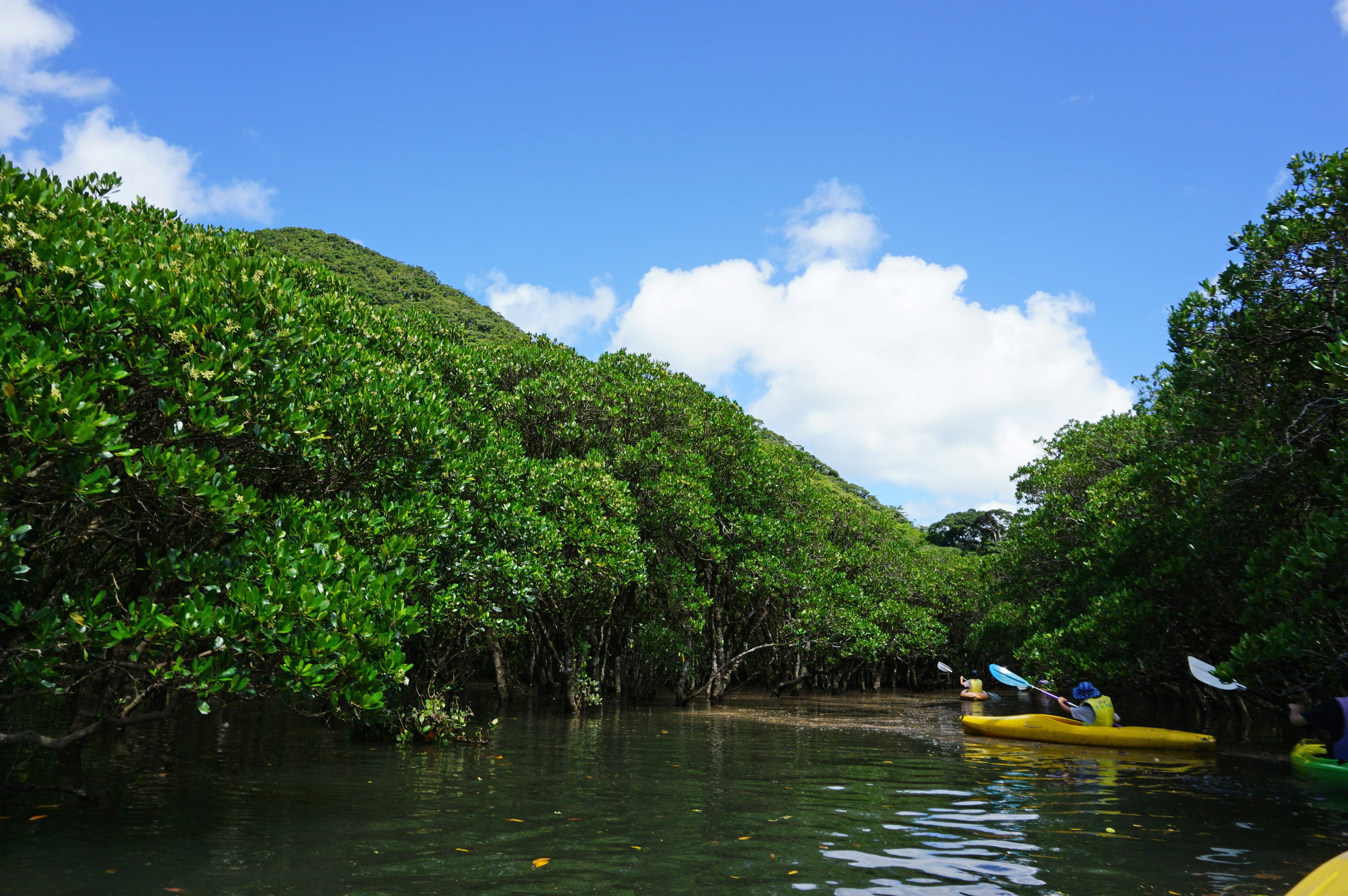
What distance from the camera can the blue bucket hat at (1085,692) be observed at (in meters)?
19.0

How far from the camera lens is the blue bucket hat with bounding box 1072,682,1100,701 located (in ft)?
62.2

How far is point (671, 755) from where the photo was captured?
48.0 ft

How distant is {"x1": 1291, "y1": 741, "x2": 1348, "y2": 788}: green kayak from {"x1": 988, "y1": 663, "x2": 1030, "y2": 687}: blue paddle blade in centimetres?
645

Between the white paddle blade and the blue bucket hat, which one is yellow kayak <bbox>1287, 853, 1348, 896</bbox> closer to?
the white paddle blade

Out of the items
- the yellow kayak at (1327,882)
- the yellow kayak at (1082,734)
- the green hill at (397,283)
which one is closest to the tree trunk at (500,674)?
the yellow kayak at (1082,734)

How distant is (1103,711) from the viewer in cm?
1841

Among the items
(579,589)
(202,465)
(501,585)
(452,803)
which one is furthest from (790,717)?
(202,465)

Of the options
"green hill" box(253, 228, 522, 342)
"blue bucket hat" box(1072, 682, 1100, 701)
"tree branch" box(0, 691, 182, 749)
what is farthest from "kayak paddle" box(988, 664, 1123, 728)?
"green hill" box(253, 228, 522, 342)

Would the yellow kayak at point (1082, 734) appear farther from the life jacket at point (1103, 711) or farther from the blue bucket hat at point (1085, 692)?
the blue bucket hat at point (1085, 692)

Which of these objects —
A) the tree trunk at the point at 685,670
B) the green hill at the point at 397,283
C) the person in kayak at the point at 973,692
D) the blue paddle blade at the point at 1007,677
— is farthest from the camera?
the green hill at the point at 397,283

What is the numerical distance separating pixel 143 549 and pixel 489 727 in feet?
38.3

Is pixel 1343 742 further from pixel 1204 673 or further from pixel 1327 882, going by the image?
pixel 1327 882

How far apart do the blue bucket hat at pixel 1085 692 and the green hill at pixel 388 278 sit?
4804 cm

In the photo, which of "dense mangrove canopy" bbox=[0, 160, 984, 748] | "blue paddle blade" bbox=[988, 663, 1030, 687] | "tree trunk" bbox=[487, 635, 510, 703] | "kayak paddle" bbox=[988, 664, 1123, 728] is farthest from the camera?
"tree trunk" bbox=[487, 635, 510, 703]
